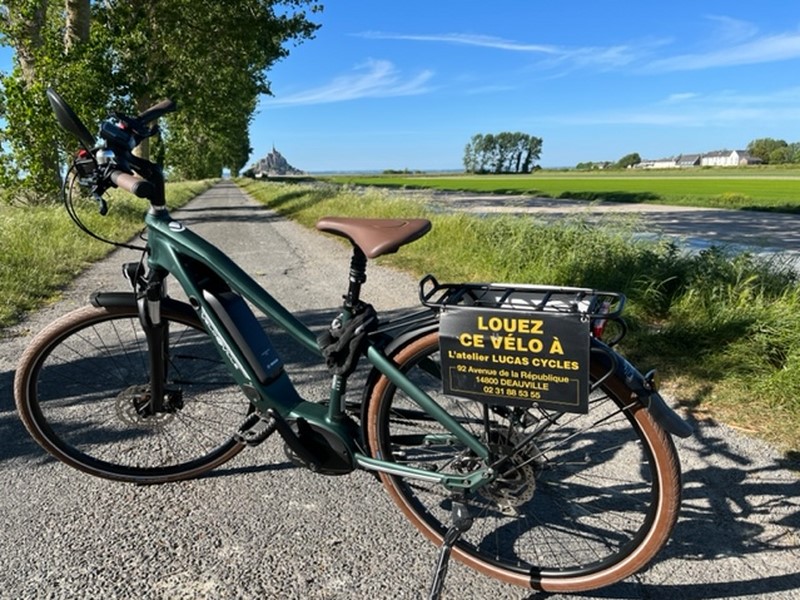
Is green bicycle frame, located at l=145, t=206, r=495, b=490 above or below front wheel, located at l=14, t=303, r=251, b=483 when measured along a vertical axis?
above

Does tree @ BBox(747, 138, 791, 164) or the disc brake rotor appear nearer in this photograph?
the disc brake rotor

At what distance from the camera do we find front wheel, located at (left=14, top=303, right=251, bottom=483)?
245 centimetres

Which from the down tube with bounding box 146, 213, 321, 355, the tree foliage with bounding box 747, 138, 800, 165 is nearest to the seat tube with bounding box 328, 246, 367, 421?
the down tube with bounding box 146, 213, 321, 355

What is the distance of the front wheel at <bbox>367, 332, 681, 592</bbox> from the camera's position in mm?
1784

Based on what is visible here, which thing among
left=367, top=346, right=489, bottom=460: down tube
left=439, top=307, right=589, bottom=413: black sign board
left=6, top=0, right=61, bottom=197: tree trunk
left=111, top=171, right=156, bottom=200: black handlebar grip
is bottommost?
left=367, top=346, right=489, bottom=460: down tube

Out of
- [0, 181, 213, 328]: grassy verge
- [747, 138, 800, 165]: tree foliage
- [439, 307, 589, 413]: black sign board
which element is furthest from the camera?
[747, 138, 800, 165]: tree foliage

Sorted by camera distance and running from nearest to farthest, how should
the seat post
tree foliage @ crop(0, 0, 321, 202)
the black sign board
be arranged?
the black sign board < the seat post < tree foliage @ crop(0, 0, 321, 202)

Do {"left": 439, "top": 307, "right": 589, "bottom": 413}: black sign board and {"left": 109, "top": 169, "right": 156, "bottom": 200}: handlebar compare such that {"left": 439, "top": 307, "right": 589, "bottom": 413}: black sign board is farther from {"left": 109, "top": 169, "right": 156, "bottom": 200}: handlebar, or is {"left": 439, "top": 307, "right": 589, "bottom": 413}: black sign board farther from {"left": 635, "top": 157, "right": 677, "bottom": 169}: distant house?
{"left": 635, "top": 157, "right": 677, "bottom": 169}: distant house

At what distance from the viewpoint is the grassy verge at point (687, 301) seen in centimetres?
336

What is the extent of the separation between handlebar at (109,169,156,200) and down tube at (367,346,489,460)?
1090 millimetres

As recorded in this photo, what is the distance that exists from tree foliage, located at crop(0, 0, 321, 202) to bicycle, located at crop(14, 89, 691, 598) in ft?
25.3

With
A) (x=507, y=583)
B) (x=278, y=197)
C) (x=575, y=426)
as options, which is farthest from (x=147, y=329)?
(x=278, y=197)

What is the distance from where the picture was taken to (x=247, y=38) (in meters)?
19.0

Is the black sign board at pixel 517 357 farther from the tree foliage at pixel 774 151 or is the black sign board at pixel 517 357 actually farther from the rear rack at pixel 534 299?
the tree foliage at pixel 774 151
